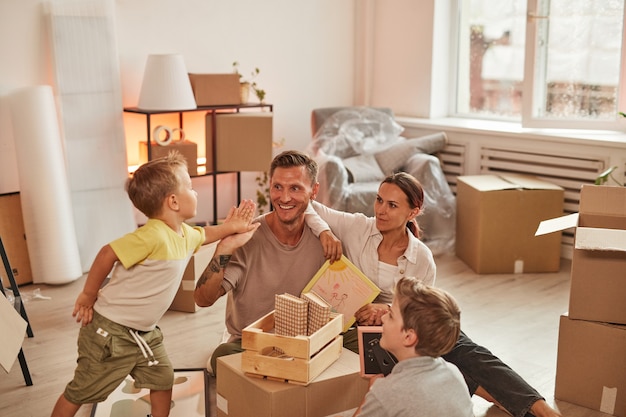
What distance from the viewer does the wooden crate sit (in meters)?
2.38

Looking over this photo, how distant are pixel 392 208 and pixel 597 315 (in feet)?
2.91

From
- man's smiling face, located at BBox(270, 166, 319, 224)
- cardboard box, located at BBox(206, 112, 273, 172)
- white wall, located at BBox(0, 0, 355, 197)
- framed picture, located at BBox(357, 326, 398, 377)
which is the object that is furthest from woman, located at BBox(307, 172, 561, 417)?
white wall, located at BBox(0, 0, 355, 197)

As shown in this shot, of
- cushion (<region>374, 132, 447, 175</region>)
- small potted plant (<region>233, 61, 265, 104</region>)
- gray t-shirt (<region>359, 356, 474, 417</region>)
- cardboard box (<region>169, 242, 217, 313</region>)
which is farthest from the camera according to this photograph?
cushion (<region>374, 132, 447, 175</region>)

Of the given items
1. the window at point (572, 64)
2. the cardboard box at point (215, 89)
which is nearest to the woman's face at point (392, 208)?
the cardboard box at point (215, 89)

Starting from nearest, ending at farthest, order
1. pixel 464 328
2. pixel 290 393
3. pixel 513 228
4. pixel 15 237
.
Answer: pixel 290 393 → pixel 464 328 → pixel 15 237 → pixel 513 228

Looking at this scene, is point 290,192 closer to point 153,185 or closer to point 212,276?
point 212,276

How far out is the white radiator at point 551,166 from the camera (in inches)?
194

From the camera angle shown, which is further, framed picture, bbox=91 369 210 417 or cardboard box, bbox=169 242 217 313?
cardboard box, bbox=169 242 217 313

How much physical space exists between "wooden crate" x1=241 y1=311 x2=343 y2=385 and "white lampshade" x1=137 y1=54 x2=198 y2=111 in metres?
2.40

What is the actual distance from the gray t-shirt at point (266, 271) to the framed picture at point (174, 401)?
0.32 metres

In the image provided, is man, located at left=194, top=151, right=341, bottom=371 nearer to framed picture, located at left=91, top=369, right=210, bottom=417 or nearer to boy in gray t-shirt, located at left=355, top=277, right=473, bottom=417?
framed picture, located at left=91, top=369, right=210, bottom=417

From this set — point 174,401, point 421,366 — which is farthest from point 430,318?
point 174,401

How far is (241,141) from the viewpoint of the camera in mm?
4938

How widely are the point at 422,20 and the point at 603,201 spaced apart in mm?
3324
